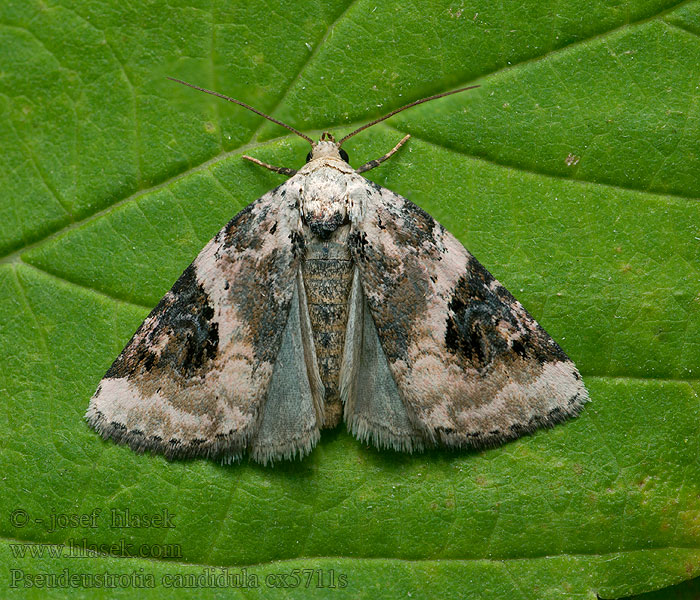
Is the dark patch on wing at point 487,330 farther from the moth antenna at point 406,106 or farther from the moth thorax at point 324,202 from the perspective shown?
the moth antenna at point 406,106

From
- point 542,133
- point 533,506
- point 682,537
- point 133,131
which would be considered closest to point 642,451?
point 682,537

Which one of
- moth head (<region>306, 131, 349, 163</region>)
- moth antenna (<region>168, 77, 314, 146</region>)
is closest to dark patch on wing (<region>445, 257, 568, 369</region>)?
moth head (<region>306, 131, 349, 163</region>)

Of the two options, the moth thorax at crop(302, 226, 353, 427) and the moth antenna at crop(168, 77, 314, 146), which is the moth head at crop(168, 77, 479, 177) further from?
the moth thorax at crop(302, 226, 353, 427)

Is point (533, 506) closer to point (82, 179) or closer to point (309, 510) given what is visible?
point (309, 510)

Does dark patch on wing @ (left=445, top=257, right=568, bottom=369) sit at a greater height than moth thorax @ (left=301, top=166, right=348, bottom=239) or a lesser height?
lesser

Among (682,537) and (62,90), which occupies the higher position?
(62,90)

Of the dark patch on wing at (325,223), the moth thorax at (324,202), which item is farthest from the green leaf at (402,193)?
the dark patch on wing at (325,223)
